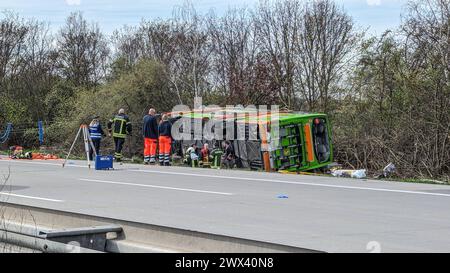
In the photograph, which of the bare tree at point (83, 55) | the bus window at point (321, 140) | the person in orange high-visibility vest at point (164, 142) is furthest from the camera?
the bare tree at point (83, 55)

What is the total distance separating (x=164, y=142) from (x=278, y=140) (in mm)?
4016

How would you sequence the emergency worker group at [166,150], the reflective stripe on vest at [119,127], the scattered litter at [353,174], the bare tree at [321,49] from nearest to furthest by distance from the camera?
the scattered litter at [353,174]
the emergency worker group at [166,150]
the reflective stripe on vest at [119,127]
the bare tree at [321,49]

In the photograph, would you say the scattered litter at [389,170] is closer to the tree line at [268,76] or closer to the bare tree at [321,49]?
the tree line at [268,76]

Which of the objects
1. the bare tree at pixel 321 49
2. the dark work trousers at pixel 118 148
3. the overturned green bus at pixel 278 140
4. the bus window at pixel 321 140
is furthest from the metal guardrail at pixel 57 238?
the bare tree at pixel 321 49

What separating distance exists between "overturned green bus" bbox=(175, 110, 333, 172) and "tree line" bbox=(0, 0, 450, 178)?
1660 millimetres

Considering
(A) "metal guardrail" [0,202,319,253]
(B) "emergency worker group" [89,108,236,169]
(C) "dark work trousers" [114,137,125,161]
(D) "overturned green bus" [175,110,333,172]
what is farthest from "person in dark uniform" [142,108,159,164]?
(A) "metal guardrail" [0,202,319,253]

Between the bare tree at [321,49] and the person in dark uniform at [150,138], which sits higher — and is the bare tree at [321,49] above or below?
above

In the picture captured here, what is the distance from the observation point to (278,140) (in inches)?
874

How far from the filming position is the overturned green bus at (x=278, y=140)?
72.9 ft

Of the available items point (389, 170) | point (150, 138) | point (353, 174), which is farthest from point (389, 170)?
point (150, 138)

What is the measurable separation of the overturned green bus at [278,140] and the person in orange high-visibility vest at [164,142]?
1.96m

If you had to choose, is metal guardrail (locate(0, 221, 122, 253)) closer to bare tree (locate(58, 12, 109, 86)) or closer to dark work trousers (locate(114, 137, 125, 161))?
dark work trousers (locate(114, 137, 125, 161))

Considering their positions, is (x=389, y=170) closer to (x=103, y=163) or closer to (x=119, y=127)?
(x=103, y=163)

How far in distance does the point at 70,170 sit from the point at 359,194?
9783 mm
